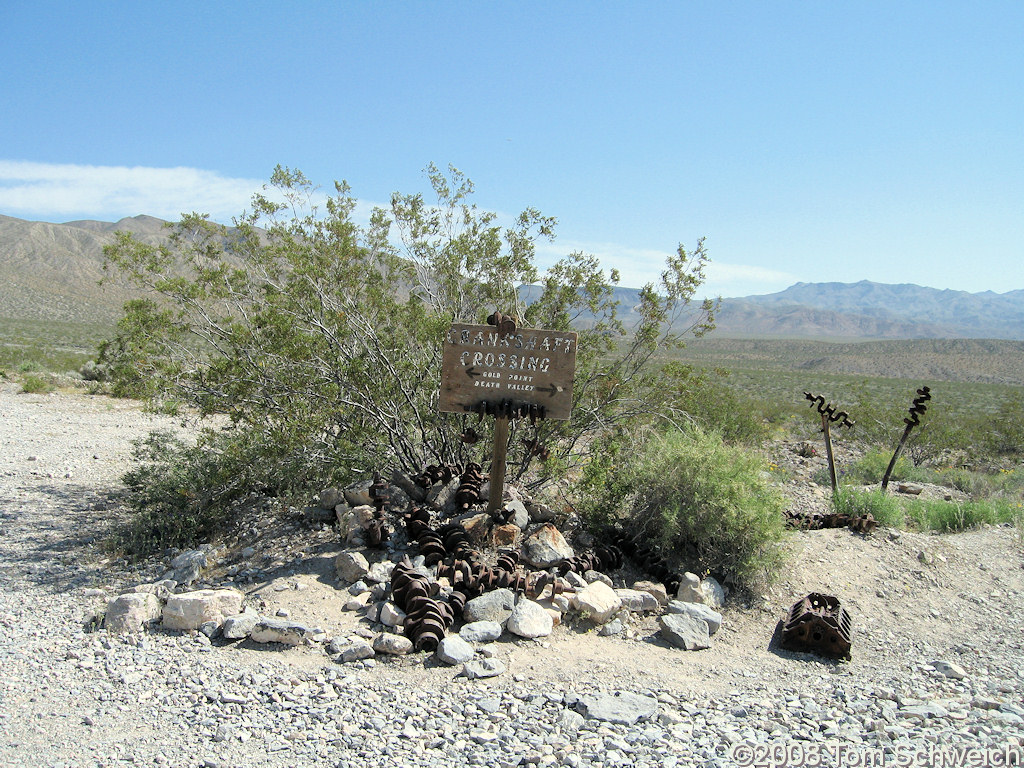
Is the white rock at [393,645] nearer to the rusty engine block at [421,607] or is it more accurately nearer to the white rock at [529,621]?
the rusty engine block at [421,607]

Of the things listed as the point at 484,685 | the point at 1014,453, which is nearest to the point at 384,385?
the point at 484,685

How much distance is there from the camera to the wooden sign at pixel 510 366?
585 centimetres

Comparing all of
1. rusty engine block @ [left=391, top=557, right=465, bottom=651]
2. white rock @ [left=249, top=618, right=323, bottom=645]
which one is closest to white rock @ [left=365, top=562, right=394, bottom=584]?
rusty engine block @ [left=391, top=557, right=465, bottom=651]

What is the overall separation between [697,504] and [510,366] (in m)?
1.96

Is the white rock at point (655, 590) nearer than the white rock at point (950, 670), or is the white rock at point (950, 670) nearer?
the white rock at point (950, 670)

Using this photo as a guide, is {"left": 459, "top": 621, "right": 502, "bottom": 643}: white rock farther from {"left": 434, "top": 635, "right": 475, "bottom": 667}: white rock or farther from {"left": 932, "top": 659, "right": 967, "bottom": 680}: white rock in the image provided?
{"left": 932, "top": 659, "right": 967, "bottom": 680}: white rock

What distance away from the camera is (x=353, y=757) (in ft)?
10.4

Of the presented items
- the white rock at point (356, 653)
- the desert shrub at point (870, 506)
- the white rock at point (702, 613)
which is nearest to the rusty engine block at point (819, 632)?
the white rock at point (702, 613)

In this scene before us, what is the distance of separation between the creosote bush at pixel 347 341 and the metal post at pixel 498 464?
28.3 inches

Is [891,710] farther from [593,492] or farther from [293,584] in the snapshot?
[293,584]

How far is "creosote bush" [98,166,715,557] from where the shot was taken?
6.57 m

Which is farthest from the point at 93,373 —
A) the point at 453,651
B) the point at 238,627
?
the point at 453,651

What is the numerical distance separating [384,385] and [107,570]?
284cm

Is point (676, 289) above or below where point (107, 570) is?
above
